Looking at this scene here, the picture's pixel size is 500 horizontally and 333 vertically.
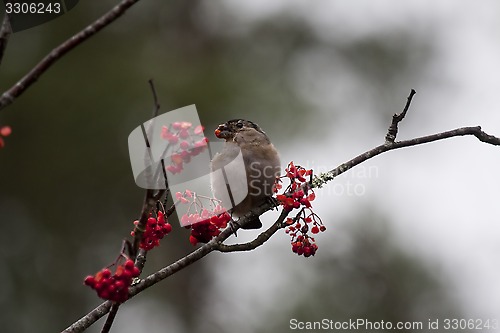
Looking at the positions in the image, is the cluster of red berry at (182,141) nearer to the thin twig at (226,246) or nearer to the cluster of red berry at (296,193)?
the thin twig at (226,246)

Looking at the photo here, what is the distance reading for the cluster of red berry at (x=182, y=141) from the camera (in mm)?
1706

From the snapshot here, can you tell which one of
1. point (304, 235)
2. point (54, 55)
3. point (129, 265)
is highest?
point (54, 55)

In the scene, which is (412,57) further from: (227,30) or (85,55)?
(85,55)

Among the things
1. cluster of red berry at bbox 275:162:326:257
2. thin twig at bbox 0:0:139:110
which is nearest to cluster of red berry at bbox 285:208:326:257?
cluster of red berry at bbox 275:162:326:257

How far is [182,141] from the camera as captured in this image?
1.79m

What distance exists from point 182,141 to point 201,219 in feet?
1.58

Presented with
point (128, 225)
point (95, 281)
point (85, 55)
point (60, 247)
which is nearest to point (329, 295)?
point (128, 225)

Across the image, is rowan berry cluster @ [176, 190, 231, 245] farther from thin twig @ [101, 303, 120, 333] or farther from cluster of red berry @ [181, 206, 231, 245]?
thin twig @ [101, 303, 120, 333]

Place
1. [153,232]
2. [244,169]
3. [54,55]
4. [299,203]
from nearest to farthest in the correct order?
1. [54,55]
2. [153,232]
3. [299,203]
4. [244,169]

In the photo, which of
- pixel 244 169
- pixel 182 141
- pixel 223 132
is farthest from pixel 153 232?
pixel 223 132

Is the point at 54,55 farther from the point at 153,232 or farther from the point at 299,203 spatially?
the point at 299,203

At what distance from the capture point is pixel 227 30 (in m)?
9.32

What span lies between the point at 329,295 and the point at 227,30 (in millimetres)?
3730

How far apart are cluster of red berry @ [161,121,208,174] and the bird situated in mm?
1209
